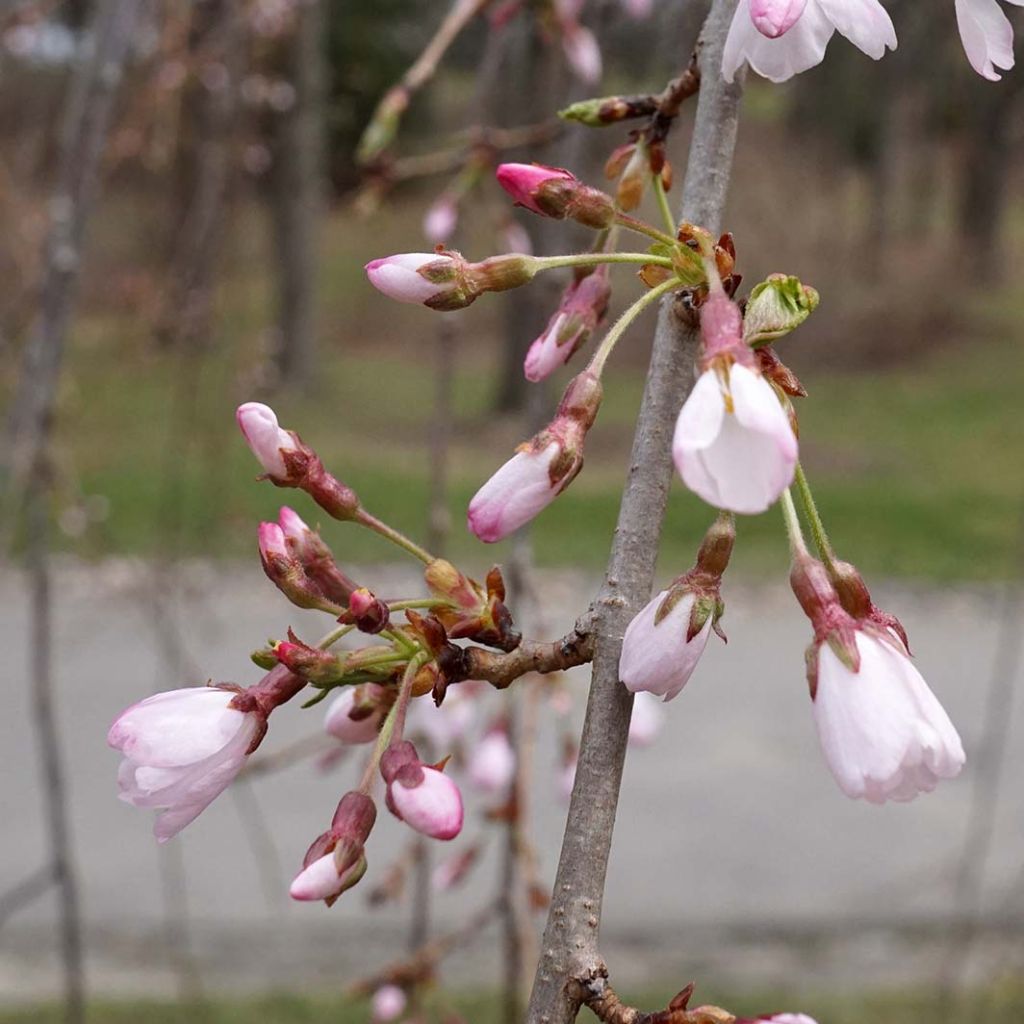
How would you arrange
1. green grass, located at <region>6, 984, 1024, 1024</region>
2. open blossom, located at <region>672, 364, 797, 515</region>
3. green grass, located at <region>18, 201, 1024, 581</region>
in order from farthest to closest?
green grass, located at <region>18, 201, 1024, 581</region> < green grass, located at <region>6, 984, 1024, 1024</region> < open blossom, located at <region>672, 364, 797, 515</region>

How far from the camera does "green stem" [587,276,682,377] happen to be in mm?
520

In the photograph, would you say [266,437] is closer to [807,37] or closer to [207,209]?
[807,37]

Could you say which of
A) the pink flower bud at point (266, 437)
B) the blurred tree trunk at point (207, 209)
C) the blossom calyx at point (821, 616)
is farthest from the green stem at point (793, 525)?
the blurred tree trunk at point (207, 209)

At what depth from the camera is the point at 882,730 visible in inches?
19.6

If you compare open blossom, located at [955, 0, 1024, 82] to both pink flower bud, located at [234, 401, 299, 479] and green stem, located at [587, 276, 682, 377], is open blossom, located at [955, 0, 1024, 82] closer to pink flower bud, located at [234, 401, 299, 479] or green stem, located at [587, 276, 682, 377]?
green stem, located at [587, 276, 682, 377]

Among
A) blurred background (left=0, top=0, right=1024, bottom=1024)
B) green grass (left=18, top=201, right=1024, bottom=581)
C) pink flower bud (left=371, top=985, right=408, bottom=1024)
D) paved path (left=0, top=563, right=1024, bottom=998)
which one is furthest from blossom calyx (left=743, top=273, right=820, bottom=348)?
green grass (left=18, top=201, right=1024, bottom=581)

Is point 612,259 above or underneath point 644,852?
underneath

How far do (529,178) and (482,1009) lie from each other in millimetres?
3117

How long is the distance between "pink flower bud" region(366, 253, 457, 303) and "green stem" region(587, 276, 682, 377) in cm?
7

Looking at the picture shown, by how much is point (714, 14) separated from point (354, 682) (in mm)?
343

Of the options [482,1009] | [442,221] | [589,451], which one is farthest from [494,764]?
[589,451]

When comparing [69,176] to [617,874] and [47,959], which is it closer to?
[47,959]

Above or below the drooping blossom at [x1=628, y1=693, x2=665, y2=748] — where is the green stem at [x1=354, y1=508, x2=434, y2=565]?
below

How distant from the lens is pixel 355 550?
23.0ft
